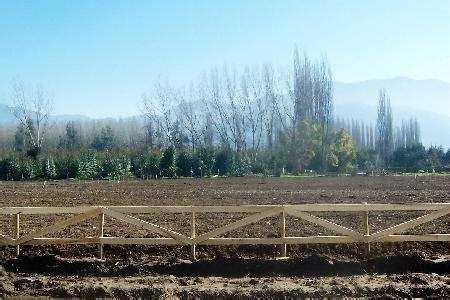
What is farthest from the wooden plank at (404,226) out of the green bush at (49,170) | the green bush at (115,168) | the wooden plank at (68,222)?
the green bush at (49,170)

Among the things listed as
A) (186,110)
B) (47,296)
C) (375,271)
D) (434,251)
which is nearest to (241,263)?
(375,271)

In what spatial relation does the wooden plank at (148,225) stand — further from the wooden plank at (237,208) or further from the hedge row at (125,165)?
the hedge row at (125,165)

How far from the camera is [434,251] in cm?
1403

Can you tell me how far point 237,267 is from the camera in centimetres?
1240

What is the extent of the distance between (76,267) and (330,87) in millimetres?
77603

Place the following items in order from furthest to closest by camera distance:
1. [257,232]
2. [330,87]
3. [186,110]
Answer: [186,110] → [330,87] → [257,232]

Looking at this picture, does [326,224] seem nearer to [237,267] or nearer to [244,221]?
[244,221]

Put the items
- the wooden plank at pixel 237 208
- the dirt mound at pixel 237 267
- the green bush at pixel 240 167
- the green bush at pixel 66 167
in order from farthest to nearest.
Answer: the green bush at pixel 240 167, the green bush at pixel 66 167, the wooden plank at pixel 237 208, the dirt mound at pixel 237 267

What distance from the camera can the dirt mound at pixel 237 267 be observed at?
40.0ft

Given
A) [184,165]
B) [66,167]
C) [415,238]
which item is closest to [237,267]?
[415,238]

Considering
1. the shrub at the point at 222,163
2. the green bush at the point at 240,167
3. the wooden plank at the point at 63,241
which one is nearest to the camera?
the wooden plank at the point at 63,241

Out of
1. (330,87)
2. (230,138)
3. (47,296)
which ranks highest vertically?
(330,87)

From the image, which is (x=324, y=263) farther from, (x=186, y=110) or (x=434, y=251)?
(x=186, y=110)

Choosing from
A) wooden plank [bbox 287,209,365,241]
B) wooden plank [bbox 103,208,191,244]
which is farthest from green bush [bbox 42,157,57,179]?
wooden plank [bbox 287,209,365,241]
